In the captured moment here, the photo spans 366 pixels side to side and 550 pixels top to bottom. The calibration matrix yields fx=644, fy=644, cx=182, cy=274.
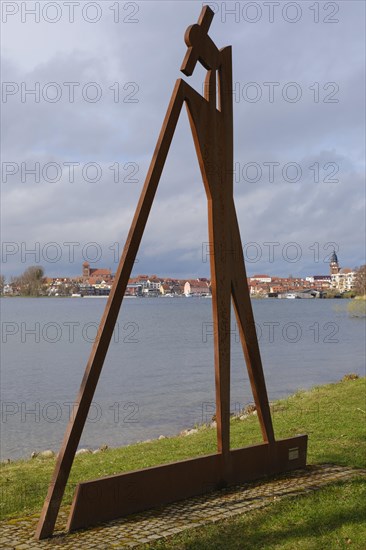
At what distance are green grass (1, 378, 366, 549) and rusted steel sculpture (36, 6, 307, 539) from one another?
82 cm

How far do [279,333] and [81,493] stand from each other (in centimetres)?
4983

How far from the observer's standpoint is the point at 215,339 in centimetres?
709

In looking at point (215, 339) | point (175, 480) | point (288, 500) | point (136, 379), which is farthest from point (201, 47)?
point (136, 379)

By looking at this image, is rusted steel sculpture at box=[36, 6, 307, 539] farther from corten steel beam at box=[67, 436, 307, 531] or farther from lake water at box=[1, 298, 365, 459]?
lake water at box=[1, 298, 365, 459]

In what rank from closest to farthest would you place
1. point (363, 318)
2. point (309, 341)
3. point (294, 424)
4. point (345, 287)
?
point (294, 424)
point (309, 341)
point (363, 318)
point (345, 287)

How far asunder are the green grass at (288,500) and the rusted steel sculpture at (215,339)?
0.82 m

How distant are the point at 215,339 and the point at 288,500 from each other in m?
1.82

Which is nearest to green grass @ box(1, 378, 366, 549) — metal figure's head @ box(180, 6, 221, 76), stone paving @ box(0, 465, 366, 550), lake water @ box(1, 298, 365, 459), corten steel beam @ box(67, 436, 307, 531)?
stone paving @ box(0, 465, 366, 550)

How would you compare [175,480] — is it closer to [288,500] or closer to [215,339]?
[288,500]

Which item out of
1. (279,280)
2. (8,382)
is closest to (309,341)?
(8,382)

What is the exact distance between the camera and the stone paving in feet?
17.5

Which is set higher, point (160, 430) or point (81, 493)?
point (81, 493)

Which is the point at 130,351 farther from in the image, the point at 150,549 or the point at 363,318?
the point at 363,318

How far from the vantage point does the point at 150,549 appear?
202 inches
